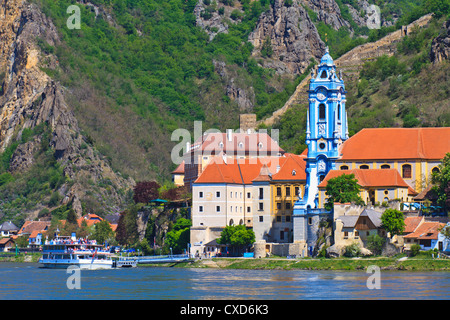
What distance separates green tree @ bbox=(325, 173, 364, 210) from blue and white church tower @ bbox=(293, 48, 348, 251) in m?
4.34

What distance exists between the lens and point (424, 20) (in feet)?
644

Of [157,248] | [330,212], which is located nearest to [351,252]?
[330,212]

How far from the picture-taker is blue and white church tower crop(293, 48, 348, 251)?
407 feet

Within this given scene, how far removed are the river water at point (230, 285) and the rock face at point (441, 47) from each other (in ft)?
233

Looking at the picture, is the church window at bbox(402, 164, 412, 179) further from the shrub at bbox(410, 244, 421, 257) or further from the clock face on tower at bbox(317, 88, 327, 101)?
the shrub at bbox(410, 244, 421, 257)

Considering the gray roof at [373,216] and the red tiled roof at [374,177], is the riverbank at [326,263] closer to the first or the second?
the gray roof at [373,216]

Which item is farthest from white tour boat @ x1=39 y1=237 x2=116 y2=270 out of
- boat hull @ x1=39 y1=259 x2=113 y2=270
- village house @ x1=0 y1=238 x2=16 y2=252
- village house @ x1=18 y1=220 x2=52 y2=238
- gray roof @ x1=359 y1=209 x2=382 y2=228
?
village house @ x1=18 y1=220 x2=52 y2=238

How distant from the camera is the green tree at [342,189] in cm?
11688

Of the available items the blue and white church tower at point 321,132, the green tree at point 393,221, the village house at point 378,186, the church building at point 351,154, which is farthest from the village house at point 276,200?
the green tree at point 393,221

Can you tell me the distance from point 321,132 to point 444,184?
54.4 feet

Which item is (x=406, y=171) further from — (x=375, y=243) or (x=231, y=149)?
(x=231, y=149)
